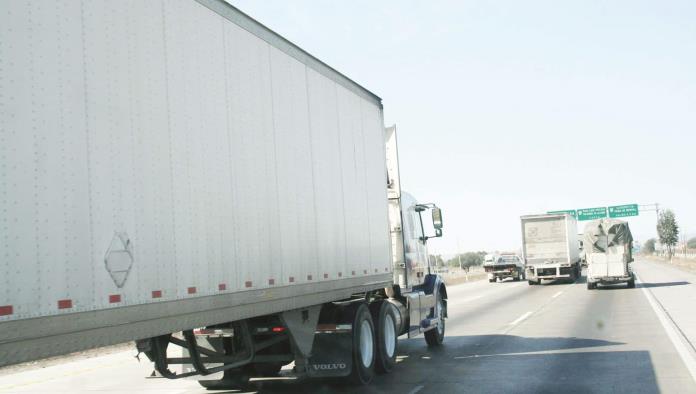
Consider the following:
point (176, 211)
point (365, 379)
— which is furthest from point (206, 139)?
point (365, 379)

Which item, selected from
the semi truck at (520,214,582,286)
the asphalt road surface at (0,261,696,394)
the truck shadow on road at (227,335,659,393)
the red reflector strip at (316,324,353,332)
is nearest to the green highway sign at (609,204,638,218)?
the semi truck at (520,214,582,286)

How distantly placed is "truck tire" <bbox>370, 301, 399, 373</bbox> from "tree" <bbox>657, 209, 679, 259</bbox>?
10584 cm

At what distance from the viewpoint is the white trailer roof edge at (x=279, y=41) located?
758 centimetres

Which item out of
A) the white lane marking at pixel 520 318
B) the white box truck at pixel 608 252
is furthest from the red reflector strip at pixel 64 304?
the white box truck at pixel 608 252

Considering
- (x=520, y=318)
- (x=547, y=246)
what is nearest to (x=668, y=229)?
(x=547, y=246)

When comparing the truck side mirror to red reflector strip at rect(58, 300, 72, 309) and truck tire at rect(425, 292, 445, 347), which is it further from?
red reflector strip at rect(58, 300, 72, 309)

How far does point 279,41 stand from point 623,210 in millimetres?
84907

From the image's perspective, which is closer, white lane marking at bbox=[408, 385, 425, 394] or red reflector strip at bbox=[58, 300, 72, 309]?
red reflector strip at bbox=[58, 300, 72, 309]

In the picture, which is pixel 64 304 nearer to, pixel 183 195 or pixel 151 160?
pixel 151 160

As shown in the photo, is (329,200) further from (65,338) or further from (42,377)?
(42,377)

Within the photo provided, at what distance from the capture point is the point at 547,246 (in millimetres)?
39844

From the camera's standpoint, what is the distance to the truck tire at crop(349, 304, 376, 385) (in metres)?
10.3

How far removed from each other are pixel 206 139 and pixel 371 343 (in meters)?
5.12

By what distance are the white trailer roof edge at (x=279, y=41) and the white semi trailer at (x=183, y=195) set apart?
0.10 feet
